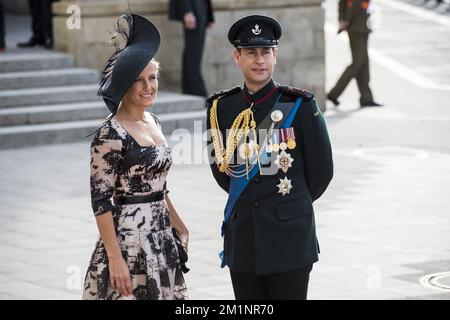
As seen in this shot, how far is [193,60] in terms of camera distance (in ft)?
58.3

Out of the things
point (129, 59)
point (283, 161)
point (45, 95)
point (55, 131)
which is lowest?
point (55, 131)

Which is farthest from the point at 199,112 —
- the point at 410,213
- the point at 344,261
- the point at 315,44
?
the point at 344,261

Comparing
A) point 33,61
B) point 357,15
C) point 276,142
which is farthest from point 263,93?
point 357,15

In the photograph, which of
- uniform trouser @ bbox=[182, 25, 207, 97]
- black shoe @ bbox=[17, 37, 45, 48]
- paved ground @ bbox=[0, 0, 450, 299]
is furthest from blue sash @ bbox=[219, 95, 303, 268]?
black shoe @ bbox=[17, 37, 45, 48]

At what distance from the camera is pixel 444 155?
14789mm

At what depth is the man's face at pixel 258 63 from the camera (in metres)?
5.93

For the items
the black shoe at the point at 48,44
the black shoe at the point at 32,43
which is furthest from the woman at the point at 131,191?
the black shoe at the point at 32,43

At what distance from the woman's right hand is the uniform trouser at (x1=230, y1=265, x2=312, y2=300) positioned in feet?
1.66

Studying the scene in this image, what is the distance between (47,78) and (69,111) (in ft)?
3.12

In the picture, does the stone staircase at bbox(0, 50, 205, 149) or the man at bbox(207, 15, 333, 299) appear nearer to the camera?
the man at bbox(207, 15, 333, 299)

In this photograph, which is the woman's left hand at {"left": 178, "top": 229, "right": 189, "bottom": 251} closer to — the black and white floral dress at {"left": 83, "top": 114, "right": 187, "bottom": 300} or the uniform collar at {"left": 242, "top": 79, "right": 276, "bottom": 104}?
the black and white floral dress at {"left": 83, "top": 114, "right": 187, "bottom": 300}

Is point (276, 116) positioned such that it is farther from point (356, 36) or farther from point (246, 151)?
point (356, 36)

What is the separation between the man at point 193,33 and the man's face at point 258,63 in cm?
1160

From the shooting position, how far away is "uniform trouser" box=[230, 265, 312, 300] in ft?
19.4
